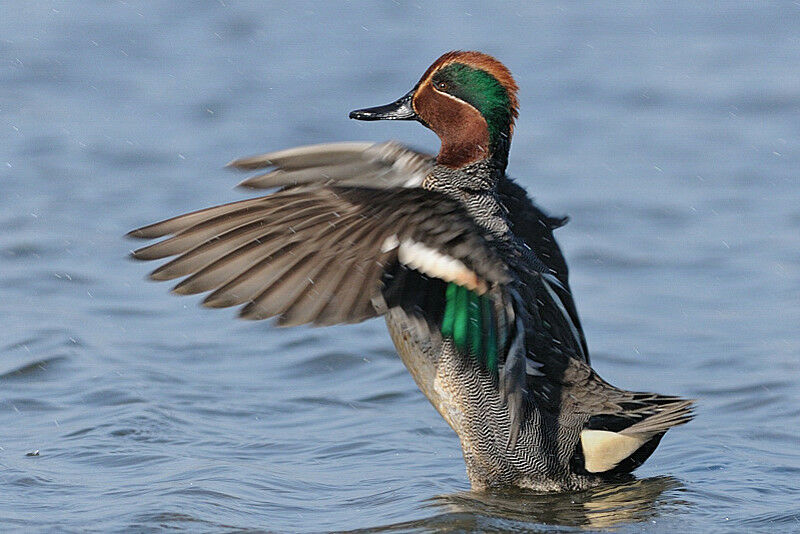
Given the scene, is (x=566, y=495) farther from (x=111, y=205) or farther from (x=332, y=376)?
(x=111, y=205)

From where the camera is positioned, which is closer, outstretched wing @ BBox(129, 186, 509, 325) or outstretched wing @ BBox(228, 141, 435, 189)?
outstretched wing @ BBox(129, 186, 509, 325)

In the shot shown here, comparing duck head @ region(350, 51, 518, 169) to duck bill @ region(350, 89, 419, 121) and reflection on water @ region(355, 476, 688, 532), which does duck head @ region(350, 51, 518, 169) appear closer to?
duck bill @ region(350, 89, 419, 121)

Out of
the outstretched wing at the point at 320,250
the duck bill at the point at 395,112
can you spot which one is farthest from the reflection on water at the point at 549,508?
the duck bill at the point at 395,112

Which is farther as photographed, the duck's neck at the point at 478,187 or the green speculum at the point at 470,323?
the duck's neck at the point at 478,187

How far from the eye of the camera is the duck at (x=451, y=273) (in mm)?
3973

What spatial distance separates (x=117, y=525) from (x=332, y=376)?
214cm

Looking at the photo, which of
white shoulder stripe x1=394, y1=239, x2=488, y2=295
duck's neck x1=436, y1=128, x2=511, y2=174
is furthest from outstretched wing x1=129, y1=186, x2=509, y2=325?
duck's neck x1=436, y1=128, x2=511, y2=174

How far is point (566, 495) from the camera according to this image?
471 centimetres

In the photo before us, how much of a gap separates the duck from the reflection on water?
2.3 inches

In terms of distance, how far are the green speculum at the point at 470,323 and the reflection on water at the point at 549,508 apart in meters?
0.53

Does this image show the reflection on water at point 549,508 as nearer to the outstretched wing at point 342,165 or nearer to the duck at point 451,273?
the duck at point 451,273

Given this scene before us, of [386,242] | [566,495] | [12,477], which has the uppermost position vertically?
[386,242]

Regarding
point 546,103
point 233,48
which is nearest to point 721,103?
point 546,103

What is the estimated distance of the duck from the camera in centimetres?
397
